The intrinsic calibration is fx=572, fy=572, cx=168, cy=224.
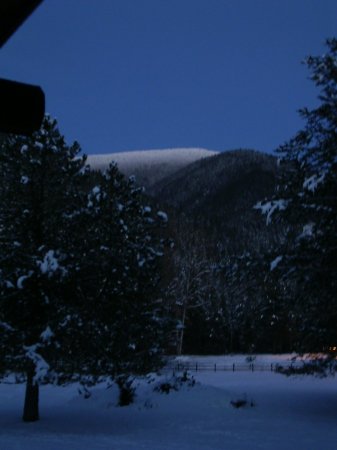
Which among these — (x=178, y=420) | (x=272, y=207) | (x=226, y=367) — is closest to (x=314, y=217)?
(x=272, y=207)

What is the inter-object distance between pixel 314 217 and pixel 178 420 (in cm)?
794

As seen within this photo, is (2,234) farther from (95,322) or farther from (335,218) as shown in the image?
(335,218)

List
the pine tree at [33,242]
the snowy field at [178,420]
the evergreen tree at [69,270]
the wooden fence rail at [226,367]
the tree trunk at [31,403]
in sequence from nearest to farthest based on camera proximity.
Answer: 1. the snowy field at [178,420]
2. the pine tree at [33,242]
3. the evergreen tree at [69,270]
4. the tree trunk at [31,403]
5. the wooden fence rail at [226,367]

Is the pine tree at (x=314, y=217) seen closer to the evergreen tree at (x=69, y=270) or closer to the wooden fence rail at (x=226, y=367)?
the evergreen tree at (x=69, y=270)

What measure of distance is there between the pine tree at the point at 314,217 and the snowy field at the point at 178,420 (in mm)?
3195

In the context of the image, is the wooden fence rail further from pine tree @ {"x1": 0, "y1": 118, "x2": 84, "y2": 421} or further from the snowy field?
pine tree @ {"x1": 0, "y1": 118, "x2": 84, "y2": 421}

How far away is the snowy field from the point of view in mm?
13414

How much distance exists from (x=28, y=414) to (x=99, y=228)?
6.22 meters

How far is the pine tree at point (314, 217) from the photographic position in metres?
17.8

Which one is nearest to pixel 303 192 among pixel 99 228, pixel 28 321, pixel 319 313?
pixel 319 313

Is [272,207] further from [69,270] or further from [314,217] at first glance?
[69,270]

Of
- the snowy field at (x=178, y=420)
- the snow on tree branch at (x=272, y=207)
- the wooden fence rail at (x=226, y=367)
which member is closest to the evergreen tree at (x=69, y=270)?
the snowy field at (x=178, y=420)

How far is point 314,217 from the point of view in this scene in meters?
18.5

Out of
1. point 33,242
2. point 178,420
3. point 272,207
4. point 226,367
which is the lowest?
point 226,367
